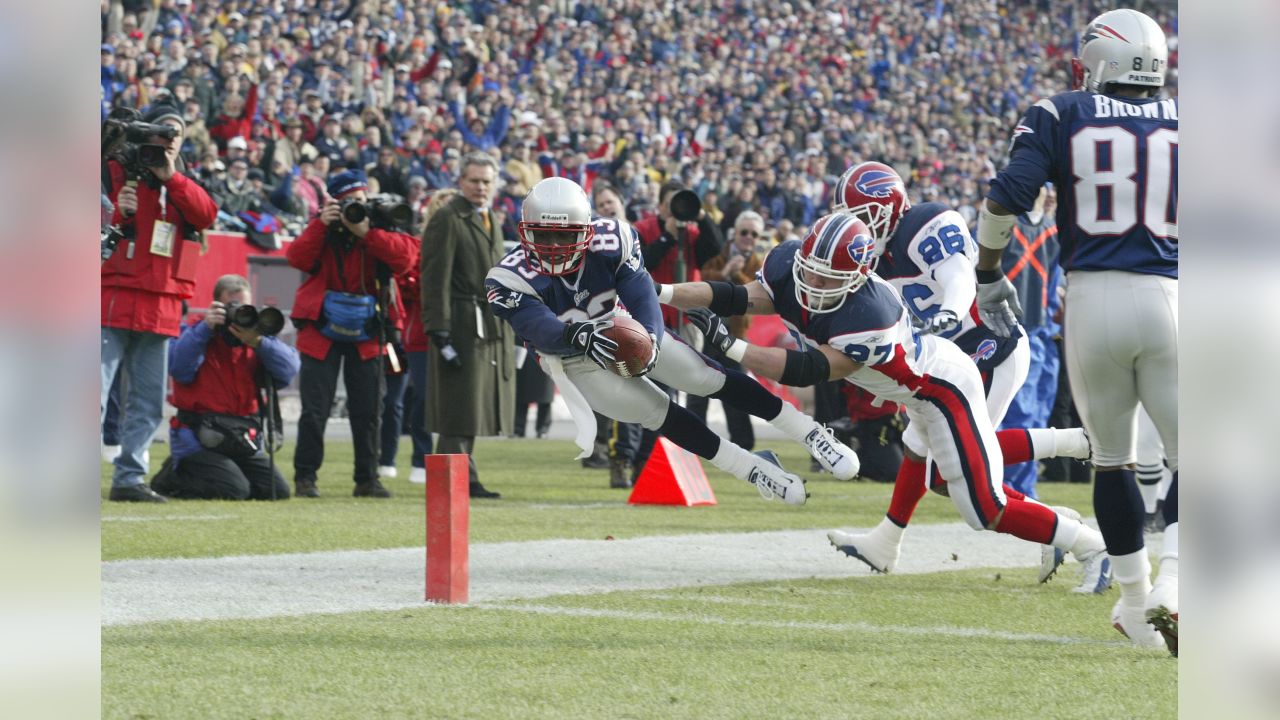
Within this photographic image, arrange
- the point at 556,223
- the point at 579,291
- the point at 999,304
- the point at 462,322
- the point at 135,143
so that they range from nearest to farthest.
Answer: the point at 999,304 < the point at 556,223 < the point at 579,291 < the point at 135,143 < the point at 462,322

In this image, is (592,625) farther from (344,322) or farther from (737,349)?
(344,322)

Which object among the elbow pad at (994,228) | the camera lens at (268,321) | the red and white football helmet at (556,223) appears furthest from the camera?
the camera lens at (268,321)

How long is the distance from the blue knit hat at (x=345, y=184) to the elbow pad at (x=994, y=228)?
4.92 meters

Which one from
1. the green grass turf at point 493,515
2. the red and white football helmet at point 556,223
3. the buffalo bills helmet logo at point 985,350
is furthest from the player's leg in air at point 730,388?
the green grass turf at point 493,515

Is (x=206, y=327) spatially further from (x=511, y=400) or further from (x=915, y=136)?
(x=915, y=136)

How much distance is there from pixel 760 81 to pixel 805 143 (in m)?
1.66

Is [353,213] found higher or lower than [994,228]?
higher

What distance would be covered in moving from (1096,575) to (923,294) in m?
1.24

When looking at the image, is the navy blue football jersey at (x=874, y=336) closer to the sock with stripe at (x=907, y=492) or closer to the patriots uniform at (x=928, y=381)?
the patriots uniform at (x=928, y=381)

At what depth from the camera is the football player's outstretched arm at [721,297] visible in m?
5.91

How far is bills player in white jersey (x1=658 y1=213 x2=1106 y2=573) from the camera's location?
5363 mm

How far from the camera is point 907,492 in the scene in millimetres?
6375

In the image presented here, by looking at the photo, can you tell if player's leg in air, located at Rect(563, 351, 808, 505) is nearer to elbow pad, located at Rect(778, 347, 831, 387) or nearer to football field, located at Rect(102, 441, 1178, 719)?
football field, located at Rect(102, 441, 1178, 719)

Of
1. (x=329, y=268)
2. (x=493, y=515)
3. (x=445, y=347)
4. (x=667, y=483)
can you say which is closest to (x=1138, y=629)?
(x=493, y=515)
